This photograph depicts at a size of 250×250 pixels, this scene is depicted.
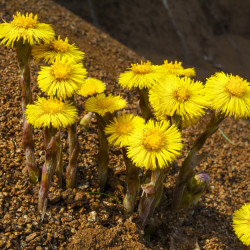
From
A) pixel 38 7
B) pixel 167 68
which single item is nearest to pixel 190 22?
pixel 38 7

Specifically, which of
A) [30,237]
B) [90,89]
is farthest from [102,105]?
[30,237]

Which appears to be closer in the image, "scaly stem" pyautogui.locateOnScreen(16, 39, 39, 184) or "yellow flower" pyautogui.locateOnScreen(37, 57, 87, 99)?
"yellow flower" pyautogui.locateOnScreen(37, 57, 87, 99)

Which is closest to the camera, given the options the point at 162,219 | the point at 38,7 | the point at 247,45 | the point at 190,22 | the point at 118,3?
the point at 162,219

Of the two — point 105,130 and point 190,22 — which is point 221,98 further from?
point 190,22

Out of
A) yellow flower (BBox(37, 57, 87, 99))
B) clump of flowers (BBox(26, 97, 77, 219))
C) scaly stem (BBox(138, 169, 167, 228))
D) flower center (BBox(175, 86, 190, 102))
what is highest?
yellow flower (BBox(37, 57, 87, 99))

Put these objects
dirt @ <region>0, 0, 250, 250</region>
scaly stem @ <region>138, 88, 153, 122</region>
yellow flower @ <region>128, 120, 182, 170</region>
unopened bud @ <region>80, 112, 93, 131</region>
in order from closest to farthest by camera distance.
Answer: yellow flower @ <region>128, 120, 182, 170</region> < dirt @ <region>0, 0, 250, 250</region> < scaly stem @ <region>138, 88, 153, 122</region> < unopened bud @ <region>80, 112, 93, 131</region>

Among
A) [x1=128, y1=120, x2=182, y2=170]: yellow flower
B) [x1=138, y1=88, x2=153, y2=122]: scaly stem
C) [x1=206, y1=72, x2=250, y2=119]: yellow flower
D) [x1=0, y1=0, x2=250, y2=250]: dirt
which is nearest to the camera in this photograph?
[x1=128, y1=120, x2=182, y2=170]: yellow flower

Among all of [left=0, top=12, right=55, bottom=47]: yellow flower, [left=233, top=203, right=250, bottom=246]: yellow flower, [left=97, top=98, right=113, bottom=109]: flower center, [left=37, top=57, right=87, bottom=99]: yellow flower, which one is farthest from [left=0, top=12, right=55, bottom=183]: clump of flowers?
[left=233, top=203, right=250, bottom=246]: yellow flower

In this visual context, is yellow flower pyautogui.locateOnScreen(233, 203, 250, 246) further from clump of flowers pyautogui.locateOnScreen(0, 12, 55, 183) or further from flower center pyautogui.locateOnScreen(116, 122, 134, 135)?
clump of flowers pyautogui.locateOnScreen(0, 12, 55, 183)
